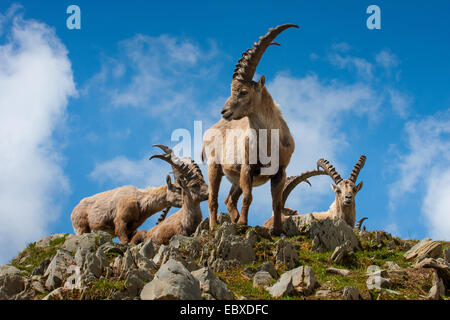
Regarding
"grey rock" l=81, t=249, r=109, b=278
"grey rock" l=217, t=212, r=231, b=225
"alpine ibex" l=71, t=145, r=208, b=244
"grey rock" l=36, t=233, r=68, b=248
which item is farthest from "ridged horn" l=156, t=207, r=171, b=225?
"grey rock" l=81, t=249, r=109, b=278

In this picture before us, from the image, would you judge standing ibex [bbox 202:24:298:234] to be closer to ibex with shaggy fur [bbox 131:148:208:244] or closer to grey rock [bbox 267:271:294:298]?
grey rock [bbox 267:271:294:298]

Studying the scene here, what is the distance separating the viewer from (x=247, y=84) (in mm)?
12305

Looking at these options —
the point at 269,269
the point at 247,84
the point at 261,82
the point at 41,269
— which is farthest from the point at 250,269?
the point at 261,82

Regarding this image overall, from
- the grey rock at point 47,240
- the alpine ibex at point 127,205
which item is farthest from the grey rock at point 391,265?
the grey rock at point 47,240

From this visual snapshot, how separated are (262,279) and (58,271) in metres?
3.77

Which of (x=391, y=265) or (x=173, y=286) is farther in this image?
(x=391, y=265)

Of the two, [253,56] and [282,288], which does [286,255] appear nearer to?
[282,288]

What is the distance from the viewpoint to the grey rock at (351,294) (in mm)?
7988

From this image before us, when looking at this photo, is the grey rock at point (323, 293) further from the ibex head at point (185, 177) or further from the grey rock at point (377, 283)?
the ibex head at point (185, 177)

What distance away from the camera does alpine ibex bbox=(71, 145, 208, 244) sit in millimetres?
18016

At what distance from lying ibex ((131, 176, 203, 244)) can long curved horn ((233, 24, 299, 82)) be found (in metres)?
6.18
